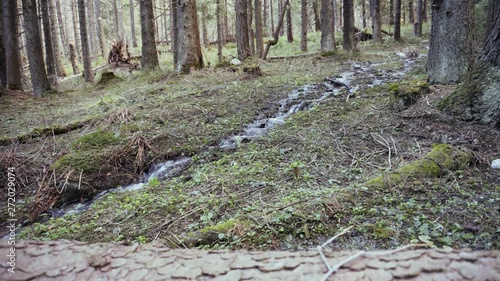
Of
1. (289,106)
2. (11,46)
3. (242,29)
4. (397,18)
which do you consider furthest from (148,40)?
(397,18)

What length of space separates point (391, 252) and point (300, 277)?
303 millimetres

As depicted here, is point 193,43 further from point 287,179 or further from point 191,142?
point 287,179

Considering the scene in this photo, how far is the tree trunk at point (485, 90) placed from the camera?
4.16 metres

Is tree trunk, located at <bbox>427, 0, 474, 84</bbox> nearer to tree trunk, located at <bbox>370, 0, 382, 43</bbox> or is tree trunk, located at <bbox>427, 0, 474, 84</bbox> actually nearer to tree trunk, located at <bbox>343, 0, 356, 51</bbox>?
tree trunk, located at <bbox>343, 0, 356, 51</bbox>

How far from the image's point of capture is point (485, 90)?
4262mm

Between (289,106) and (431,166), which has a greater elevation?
(289,106)

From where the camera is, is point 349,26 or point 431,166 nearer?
point 431,166

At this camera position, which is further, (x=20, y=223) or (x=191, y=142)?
(x=191, y=142)

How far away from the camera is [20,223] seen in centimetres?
372

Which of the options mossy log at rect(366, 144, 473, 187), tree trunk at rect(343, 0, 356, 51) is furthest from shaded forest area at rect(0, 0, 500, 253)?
tree trunk at rect(343, 0, 356, 51)

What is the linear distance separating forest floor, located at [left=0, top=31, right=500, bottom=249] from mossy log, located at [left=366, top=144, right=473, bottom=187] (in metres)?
0.05

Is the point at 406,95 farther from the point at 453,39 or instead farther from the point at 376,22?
the point at 376,22

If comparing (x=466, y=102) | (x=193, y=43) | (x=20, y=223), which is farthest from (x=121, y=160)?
(x=193, y=43)

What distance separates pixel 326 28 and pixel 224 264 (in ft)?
50.4
